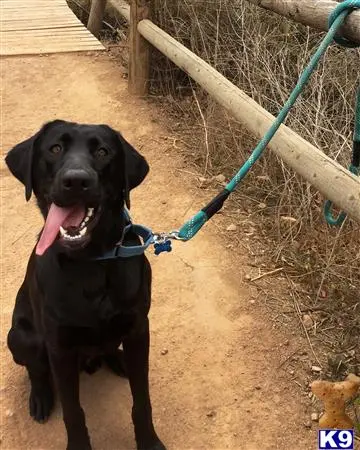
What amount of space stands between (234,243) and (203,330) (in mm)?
779

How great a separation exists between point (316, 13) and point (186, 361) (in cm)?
167

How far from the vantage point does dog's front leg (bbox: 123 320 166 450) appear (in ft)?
7.11

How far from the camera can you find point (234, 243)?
358cm

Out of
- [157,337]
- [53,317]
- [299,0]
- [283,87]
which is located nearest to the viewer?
[53,317]

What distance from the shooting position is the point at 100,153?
6.49 feet

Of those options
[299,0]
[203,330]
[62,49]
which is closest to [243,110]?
[299,0]

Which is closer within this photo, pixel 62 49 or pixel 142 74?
pixel 142 74

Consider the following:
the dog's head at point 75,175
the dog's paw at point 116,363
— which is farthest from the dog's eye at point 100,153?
the dog's paw at point 116,363

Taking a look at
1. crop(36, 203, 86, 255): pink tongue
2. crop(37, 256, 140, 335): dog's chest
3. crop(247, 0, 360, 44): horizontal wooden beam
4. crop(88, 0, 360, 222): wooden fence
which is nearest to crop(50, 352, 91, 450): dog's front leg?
crop(37, 256, 140, 335): dog's chest

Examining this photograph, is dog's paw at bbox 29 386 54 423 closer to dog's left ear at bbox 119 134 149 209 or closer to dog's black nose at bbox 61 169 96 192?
dog's left ear at bbox 119 134 149 209

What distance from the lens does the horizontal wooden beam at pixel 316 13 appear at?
2121 mm

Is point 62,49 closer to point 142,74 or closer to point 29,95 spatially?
point 29,95

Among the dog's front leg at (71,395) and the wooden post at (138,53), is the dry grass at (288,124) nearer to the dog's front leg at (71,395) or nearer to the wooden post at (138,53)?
the wooden post at (138,53)

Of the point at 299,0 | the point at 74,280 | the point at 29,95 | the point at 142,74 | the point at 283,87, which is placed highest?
the point at 299,0
